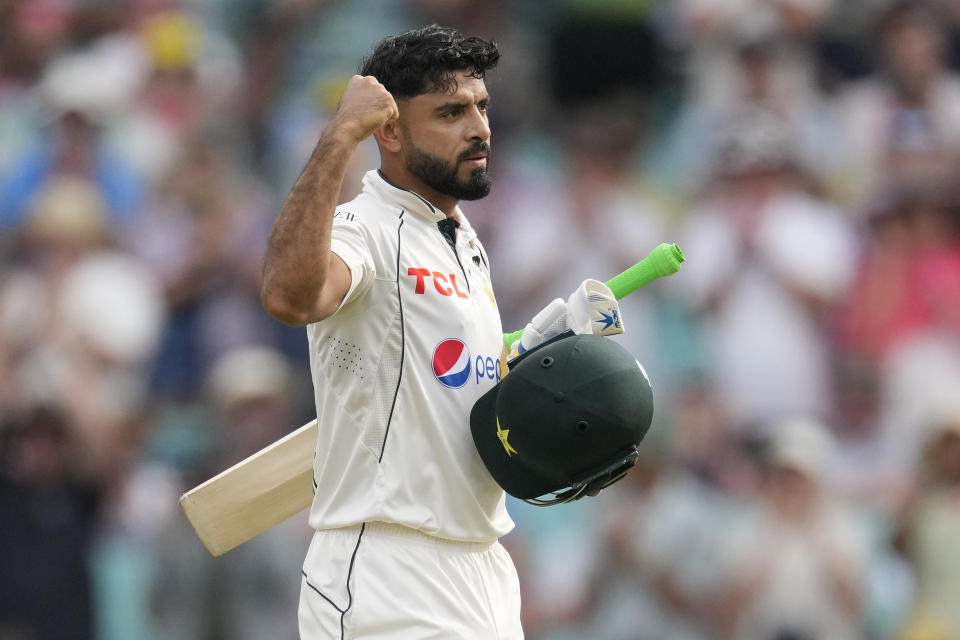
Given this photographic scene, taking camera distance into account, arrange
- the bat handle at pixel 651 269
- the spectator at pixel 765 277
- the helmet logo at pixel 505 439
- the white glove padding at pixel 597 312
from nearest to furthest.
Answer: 1. the helmet logo at pixel 505 439
2. the white glove padding at pixel 597 312
3. the bat handle at pixel 651 269
4. the spectator at pixel 765 277

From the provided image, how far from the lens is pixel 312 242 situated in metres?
3.31

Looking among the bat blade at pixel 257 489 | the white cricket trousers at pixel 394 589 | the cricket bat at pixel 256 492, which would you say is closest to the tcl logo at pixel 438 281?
the cricket bat at pixel 256 492

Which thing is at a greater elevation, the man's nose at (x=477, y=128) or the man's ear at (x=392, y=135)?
the man's nose at (x=477, y=128)

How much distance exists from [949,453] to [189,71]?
16.5 feet

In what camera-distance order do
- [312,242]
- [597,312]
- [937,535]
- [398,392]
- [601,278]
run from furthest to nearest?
[601,278] < [937,535] < [597,312] < [398,392] < [312,242]

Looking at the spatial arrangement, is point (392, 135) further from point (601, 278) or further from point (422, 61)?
point (601, 278)

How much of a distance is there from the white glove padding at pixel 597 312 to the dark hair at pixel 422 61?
635mm

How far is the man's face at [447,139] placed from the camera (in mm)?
3838

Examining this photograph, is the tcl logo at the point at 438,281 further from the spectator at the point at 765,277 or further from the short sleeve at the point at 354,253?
the spectator at the point at 765,277

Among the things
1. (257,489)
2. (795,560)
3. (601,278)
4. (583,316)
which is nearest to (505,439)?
(583,316)

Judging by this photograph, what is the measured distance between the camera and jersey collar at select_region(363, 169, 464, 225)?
3844 millimetres

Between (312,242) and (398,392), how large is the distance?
20.6 inches

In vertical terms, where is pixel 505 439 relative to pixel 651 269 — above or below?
below

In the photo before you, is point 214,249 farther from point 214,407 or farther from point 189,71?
point 189,71
